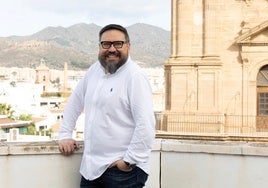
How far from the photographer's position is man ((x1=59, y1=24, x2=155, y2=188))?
401cm

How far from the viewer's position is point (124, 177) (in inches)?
162

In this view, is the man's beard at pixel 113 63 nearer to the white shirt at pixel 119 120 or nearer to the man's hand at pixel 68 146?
the white shirt at pixel 119 120

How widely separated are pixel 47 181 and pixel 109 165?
3.36ft

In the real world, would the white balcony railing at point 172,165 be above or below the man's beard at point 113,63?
below

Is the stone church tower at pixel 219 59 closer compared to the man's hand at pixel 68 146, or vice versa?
the man's hand at pixel 68 146

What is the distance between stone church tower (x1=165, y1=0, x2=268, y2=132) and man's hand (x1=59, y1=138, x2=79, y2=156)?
14584 mm

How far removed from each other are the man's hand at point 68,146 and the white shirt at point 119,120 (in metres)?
0.35

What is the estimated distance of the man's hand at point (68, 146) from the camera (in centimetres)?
457

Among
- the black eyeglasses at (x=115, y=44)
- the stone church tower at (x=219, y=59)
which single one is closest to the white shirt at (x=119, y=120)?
the black eyeglasses at (x=115, y=44)

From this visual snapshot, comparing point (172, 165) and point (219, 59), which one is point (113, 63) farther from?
point (219, 59)

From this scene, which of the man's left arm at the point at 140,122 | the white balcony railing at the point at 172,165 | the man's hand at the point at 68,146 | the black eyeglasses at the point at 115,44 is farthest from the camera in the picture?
the white balcony railing at the point at 172,165

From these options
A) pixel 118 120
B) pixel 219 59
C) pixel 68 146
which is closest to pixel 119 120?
pixel 118 120

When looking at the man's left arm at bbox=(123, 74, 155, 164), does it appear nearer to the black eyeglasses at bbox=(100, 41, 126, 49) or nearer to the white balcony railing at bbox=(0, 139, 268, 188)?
the black eyeglasses at bbox=(100, 41, 126, 49)

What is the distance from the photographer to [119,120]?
4.10 meters
